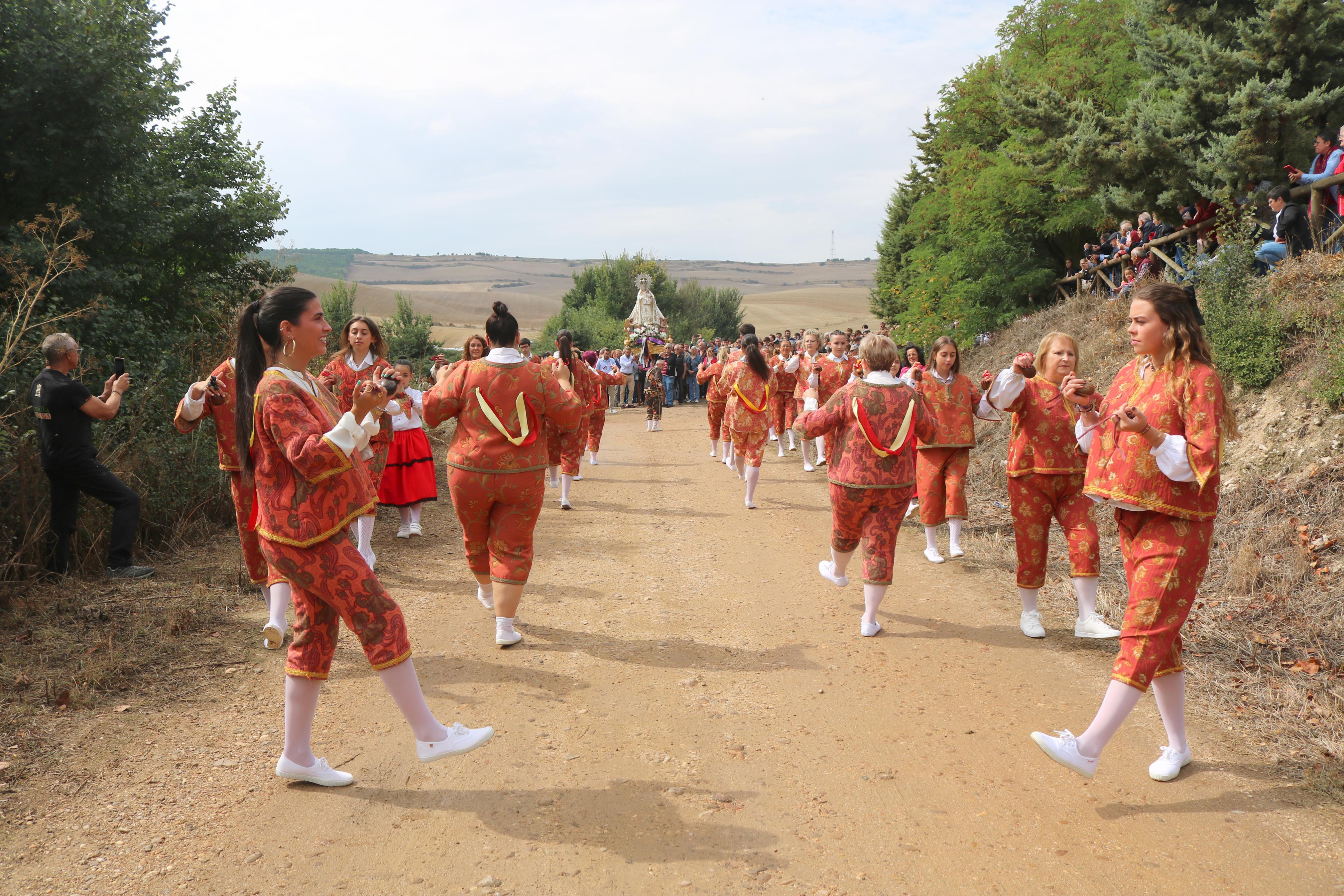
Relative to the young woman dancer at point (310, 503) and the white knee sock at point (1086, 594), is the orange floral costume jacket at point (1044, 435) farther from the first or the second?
the young woman dancer at point (310, 503)

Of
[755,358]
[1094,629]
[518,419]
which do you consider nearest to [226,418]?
[518,419]

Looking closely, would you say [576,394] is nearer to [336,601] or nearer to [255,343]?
[255,343]

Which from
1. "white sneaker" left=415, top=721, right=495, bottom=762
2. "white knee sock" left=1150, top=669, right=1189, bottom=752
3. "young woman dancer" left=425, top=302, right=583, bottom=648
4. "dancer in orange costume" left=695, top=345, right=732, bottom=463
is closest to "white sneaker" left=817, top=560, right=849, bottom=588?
"young woman dancer" left=425, top=302, right=583, bottom=648

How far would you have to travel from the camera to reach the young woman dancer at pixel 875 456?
17.9ft

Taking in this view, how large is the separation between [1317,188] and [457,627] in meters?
10.2

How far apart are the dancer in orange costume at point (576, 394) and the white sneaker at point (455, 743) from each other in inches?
198

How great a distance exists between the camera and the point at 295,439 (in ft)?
10.6

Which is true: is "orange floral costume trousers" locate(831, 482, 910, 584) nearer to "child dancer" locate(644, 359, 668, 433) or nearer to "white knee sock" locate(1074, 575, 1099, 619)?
"white knee sock" locate(1074, 575, 1099, 619)

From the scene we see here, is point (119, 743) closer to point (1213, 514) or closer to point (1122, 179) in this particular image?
point (1213, 514)

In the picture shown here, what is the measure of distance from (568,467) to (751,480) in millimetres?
2224

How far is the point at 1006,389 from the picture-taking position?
5.29 meters

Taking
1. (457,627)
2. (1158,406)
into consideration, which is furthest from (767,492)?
(1158,406)

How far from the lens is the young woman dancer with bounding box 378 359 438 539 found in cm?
802

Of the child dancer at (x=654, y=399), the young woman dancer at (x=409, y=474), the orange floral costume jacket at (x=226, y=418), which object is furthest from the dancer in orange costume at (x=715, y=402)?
the orange floral costume jacket at (x=226, y=418)
